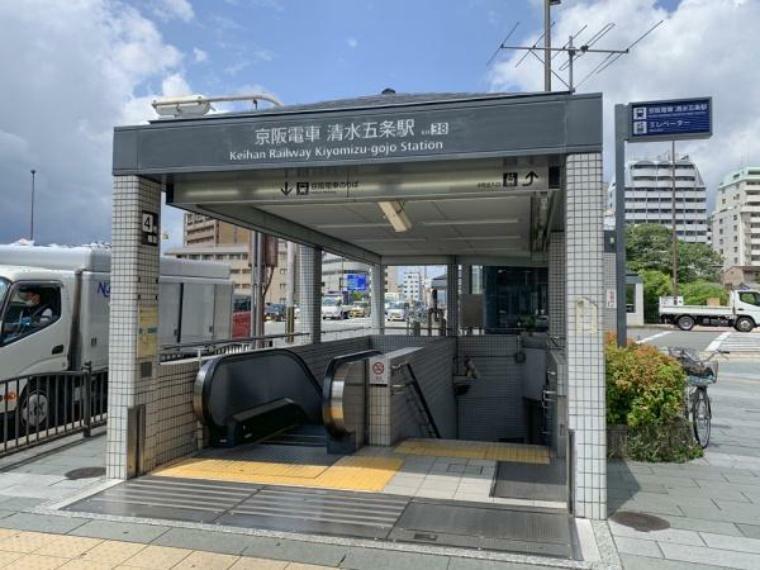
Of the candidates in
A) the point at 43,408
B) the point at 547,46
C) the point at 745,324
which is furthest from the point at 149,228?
the point at 745,324

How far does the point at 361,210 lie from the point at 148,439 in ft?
14.2

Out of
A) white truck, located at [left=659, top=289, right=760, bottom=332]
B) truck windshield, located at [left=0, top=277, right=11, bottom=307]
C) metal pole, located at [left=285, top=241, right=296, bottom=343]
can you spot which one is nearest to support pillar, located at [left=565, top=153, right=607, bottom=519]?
metal pole, located at [left=285, top=241, right=296, bottom=343]

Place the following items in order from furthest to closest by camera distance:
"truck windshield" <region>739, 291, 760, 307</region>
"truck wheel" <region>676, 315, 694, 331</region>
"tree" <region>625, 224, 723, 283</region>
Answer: "tree" <region>625, 224, 723, 283</region> < "truck wheel" <region>676, 315, 694, 331</region> < "truck windshield" <region>739, 291, 760, 307</region>

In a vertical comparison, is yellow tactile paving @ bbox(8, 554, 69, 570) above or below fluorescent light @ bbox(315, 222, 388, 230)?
below

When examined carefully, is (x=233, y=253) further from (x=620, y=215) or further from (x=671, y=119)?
(x=671, y=119)

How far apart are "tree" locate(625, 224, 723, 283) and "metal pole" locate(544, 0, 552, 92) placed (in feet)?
179

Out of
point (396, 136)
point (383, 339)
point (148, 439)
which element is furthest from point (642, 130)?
point (383, 339)

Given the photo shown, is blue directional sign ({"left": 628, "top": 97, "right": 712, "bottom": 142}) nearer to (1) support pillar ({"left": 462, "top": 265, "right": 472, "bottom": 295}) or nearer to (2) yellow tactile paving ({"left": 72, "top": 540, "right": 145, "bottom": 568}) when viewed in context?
(2) yellow tactile paving ({"left": 72, "top": 540, "right": 145, "bottom": 568})

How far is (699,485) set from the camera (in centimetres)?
647

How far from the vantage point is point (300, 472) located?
664 cm

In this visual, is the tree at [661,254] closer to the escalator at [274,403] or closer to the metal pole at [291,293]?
the metal pole at [291,293]

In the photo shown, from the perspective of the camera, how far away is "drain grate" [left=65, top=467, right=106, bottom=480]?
655cm

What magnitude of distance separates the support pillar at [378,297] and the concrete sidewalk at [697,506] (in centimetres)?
930

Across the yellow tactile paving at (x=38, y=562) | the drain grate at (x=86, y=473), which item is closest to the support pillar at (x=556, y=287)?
the drain grate at (x=86, y=473)
